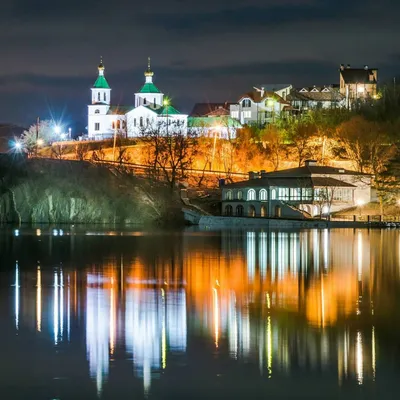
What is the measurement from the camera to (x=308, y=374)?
66.8 feet

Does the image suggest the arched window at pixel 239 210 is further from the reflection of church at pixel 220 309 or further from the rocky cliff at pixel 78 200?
the reflection of church at pixel 220 309

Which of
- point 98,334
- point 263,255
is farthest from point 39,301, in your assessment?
point 263,255

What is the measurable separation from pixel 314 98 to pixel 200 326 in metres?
129

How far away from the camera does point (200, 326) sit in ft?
84.8

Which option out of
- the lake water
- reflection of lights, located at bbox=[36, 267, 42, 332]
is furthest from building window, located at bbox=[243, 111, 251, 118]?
reflection of lights, located at bbox=[36, 267, 42, 332]

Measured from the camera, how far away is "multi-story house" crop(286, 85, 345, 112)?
14962cm

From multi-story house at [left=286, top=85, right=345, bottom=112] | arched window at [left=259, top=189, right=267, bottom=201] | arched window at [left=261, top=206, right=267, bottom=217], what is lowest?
arched window at [left=261, top=206, right=267, bottom=217]

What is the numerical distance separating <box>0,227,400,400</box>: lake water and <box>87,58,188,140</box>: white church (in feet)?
308

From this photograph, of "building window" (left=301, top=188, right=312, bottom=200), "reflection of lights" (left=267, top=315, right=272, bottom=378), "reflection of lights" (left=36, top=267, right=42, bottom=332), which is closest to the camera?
"reflection of lights" (left=267, top=315, right=272, bottom=378)

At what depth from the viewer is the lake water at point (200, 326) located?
1969 centimetres

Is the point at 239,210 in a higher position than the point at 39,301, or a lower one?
higher

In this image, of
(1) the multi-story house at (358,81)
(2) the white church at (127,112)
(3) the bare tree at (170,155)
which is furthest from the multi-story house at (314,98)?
(3) the bare tree at (170,155)

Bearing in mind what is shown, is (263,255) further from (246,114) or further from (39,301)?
(246,114)

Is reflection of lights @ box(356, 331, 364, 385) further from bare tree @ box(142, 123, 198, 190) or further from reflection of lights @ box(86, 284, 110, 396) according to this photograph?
bare tree @ box(142, 123, 198, 190)
